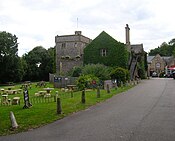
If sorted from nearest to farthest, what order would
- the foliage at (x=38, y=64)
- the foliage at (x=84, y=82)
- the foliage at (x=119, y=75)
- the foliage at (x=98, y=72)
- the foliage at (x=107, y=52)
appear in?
1. the foliage at (x=84, y=82)
2. the foliage at (x=98, y=72)
3. the foliage at (x=119, y=75)
4. the foliage at (x=107, y=52)
5. the foliage at (x=38, y=64)

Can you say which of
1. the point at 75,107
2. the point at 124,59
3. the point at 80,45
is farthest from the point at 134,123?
the point at 80,45

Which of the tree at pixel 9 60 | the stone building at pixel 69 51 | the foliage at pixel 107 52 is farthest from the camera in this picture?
the tree at pixel 9 60

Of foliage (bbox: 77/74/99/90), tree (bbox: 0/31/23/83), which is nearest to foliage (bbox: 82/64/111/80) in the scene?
foliage (bbox: 77/74/99/90)

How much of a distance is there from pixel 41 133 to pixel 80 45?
133ft

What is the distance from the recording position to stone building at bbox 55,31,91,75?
47250 mm

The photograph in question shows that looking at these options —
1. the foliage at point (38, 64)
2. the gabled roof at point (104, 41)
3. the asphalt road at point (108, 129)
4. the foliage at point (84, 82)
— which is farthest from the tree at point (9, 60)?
the asphalt road at point (108, 129)

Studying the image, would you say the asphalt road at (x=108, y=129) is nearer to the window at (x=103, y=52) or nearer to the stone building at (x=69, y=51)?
the window at (x=103, y=52)

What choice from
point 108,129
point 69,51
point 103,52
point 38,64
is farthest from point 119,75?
point 38,64

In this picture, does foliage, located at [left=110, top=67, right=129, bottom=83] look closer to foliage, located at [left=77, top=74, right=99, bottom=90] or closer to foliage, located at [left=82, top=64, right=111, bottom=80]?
foliage, located at [left=82, top=64, right=111, bottom=80]

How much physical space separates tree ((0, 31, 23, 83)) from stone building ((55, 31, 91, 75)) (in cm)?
1747

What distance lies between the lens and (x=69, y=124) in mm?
10695

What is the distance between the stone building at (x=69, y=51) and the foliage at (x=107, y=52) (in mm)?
2721

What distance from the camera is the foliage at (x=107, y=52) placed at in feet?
141

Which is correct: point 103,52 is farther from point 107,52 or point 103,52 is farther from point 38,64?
point 38,64
